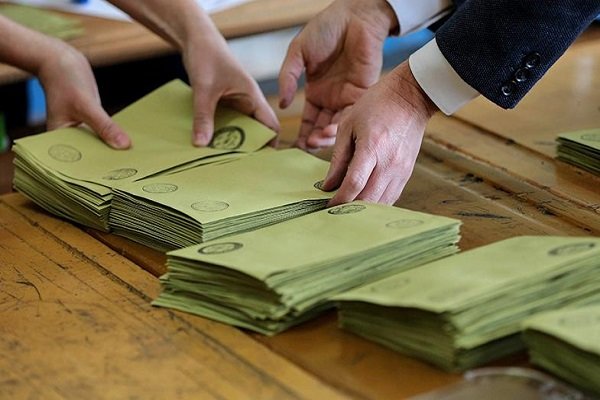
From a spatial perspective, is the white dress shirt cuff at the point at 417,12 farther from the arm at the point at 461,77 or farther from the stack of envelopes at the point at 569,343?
the stack of envelopes at the point at 569,343

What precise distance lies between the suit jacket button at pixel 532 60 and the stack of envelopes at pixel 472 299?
0.35 m

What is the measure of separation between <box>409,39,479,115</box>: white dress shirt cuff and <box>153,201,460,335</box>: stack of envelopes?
24 centimetres

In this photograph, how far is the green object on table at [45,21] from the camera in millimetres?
2635

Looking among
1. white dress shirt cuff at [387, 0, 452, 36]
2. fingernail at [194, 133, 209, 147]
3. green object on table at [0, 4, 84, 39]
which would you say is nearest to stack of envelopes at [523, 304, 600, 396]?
fingernail at [194, 133, 209, 147]

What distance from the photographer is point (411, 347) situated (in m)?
1.16

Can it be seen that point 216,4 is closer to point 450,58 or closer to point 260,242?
point 450,58

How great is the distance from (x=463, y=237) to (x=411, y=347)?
1.16 ft

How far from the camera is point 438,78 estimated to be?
61.4 inches

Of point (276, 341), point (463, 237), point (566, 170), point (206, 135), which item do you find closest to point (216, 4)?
point (206, 135)

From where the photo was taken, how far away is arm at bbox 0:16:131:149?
1.80 meters

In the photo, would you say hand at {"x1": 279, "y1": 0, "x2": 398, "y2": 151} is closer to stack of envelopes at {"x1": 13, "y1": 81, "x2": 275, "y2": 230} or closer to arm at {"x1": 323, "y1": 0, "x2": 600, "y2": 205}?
stack of envelopes at {"x1": 13, "y1": 81, "x2": 275, "y2": 230}

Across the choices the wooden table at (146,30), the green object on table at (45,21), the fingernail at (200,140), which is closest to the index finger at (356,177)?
the fingernail at (200,140)

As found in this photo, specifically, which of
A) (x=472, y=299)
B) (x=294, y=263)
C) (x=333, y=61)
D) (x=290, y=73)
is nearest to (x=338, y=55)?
(x=333, y=61)

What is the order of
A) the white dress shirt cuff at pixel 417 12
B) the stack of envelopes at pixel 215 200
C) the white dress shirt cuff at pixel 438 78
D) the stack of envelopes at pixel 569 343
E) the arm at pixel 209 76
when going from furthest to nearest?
the white dress shirt cuff at pixel 417 12
the arm at pixel 209 76
the white dress shirt cuff at pixel 438 78
the stack of envelopes at pixel 215 200
the stack of envelopes at pixel 569 343
